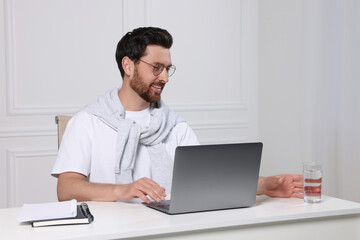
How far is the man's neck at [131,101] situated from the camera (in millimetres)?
2303

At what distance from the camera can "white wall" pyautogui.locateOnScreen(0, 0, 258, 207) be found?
3541 millimetres

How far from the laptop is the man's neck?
68cm

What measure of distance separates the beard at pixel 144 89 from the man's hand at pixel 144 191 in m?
0.58

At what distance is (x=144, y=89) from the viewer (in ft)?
7.44

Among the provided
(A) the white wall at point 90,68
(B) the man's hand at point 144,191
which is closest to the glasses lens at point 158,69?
(B) the man's hand at point 144,191

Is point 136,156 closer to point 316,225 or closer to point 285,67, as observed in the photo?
point 316,225

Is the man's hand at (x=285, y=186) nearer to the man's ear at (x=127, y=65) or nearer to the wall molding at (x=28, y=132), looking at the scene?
the man's ear at (x=127, y=65)

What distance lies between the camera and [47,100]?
3625 mm

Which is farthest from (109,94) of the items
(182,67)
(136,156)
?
(182,67)

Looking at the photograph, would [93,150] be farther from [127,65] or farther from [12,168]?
[12,168]

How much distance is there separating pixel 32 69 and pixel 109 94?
1.50 metres

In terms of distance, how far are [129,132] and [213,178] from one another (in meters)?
0.65

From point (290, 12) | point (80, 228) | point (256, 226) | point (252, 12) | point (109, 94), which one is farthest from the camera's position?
point (252, 12)

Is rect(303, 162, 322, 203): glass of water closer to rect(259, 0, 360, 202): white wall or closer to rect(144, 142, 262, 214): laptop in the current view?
rect(144, 142, 262, 214): laptop
